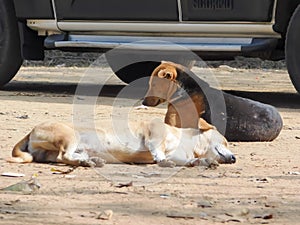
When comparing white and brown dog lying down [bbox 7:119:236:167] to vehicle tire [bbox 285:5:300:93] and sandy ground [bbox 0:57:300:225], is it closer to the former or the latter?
sandy ground [bbox 0:57:300:225]

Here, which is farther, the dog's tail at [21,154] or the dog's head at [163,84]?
the dog's head at [163,84]

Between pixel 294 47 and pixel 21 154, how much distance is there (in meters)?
3.28

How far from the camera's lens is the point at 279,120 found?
21.6ft

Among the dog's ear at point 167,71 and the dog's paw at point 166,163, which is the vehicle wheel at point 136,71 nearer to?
the dog's ear at point 167,71

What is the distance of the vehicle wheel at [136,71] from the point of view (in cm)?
976

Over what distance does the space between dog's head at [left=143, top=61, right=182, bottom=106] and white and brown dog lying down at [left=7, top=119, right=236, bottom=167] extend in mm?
485

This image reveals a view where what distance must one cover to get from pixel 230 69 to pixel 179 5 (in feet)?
17.1

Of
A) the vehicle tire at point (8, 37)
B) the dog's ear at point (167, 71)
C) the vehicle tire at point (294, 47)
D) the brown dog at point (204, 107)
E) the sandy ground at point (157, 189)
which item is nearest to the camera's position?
the sandy ground at point (157, 189)

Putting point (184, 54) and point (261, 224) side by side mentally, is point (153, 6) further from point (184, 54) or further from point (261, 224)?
point (261, 224)

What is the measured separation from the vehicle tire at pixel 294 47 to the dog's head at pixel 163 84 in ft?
6.79

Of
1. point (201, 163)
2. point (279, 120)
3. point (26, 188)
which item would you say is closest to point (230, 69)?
point (279, 120)

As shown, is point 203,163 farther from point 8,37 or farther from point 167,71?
point 8,37

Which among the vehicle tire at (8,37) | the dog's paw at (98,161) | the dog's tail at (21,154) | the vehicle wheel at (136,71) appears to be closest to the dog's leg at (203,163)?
the dog's paw at (98,161)

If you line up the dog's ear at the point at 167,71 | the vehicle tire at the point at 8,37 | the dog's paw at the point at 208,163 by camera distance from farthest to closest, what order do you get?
the vehicle tire at the point at 8,37 < the dog's ear at the point at 167,71 < the dog's paw at the point at 208,163
